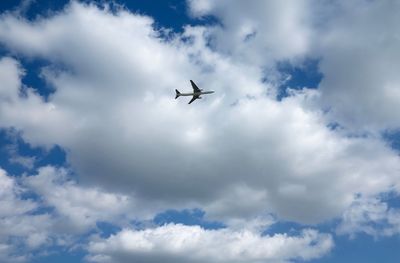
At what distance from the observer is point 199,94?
198m
